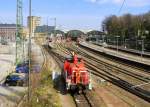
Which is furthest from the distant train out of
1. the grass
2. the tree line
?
the tree line

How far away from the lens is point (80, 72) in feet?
104

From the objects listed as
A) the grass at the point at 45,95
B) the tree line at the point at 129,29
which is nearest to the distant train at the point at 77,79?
the grass at the point at 45,95

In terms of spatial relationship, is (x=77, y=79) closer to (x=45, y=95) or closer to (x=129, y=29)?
(x=45, y=95)

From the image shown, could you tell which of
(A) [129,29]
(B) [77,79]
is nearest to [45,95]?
(B) [77,79]

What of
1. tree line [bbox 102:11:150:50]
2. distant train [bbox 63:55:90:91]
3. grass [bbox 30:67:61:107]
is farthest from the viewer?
tree line [bbox 102:11:150:50]

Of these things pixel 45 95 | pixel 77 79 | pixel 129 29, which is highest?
pixel 129 29

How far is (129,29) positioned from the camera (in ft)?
453

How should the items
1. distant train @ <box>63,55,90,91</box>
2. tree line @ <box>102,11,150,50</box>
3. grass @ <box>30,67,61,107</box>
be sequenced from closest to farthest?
grass @ <box>30,67,61,107</box> → distant train @ <box>63,55,90,91</box> → tree line @ <box>102,11,150,50</box>

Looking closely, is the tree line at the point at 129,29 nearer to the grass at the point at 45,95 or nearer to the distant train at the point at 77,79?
the grass at the point at 45,95

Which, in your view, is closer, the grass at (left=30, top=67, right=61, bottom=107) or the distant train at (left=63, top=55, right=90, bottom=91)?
the grass at (left=30, top=67, right=61, bottom=107)

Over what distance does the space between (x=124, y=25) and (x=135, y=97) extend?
126401 mm

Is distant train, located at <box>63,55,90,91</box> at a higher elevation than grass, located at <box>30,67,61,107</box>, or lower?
higher

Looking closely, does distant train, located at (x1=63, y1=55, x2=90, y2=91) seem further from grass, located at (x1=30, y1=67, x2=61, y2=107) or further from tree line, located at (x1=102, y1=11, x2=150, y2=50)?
tree line, located at (x1=102, y1=11, x2=150, y2=50)

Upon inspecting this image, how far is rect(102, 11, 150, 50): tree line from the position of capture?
10900cm
